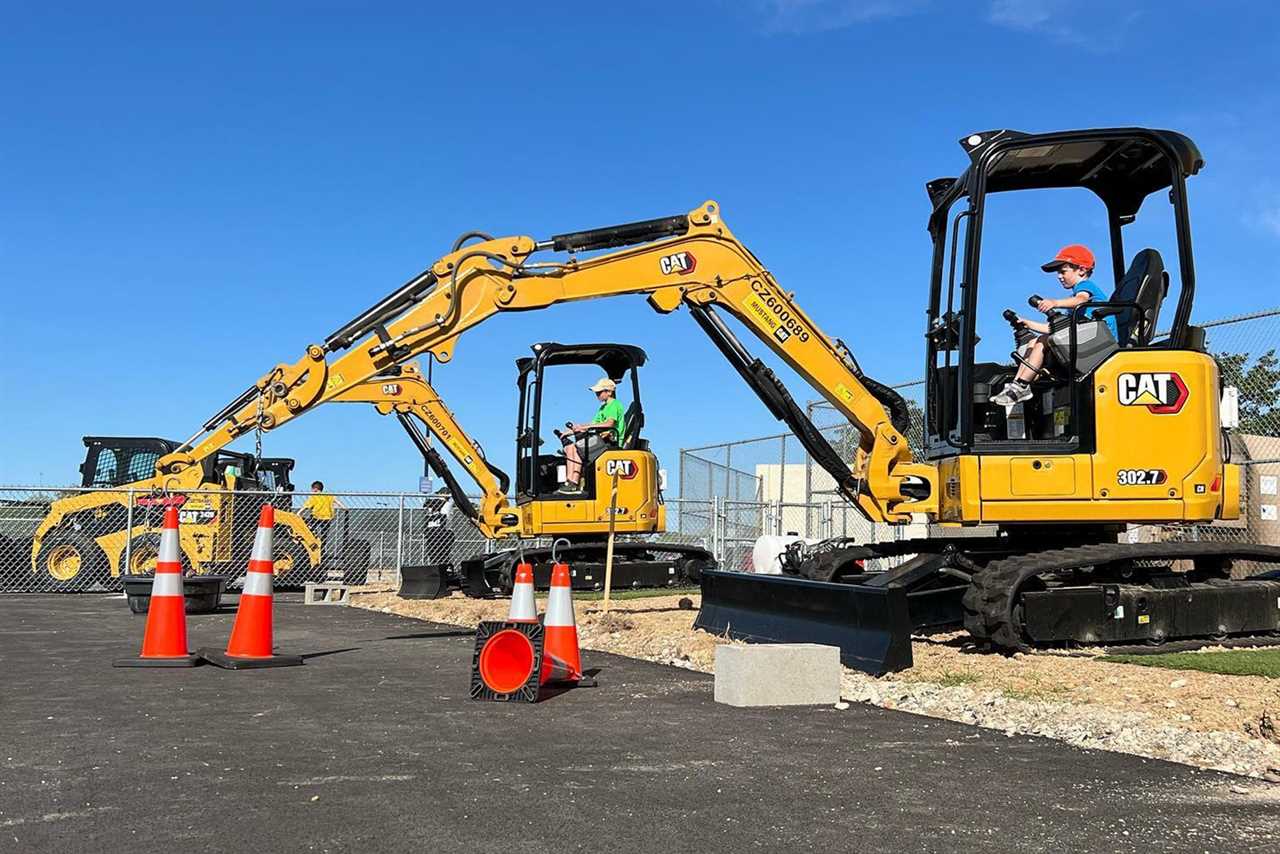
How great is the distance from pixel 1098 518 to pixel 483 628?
4870mm

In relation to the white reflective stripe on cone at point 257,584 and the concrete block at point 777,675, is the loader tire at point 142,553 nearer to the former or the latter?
the white reflective stripe on cone at point 257,584

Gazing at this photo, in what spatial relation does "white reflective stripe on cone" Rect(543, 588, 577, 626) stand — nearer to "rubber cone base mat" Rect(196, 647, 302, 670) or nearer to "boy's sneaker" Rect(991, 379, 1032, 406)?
"rubber cone base mat" Rect(196, 647, 302, 670)

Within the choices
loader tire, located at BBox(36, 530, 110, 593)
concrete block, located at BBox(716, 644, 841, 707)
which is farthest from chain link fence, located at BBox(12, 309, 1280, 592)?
concrete block, located at BBox(716, 644, 841, 707)

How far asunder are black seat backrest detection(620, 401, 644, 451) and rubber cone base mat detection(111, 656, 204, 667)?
878 cm

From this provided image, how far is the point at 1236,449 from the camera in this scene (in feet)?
42.2

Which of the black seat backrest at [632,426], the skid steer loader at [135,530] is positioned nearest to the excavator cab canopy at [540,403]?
the black seat backrest at [632,426]

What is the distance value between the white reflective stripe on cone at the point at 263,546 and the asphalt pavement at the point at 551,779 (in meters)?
1.37

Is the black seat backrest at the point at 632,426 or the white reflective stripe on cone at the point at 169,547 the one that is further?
the black seat backrest at the point at 632,426

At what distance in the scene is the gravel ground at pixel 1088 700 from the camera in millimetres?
5773

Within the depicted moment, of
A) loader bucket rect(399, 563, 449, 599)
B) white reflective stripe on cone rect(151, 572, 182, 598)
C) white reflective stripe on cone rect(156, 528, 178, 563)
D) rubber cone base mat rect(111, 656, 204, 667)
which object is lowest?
rubber cone base mat rect(111, 656, 204, 667)

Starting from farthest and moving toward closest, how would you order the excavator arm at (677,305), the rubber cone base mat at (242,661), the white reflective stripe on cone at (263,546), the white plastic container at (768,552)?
the white plastic container at (768,552)
the excavator arm at (677,305)
the white reflective stripe on cone at (263,546)
the rubber cone base mat at (242,661)

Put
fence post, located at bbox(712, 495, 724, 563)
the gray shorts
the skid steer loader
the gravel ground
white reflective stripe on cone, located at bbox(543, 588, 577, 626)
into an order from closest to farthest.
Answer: the gravel ground < white reflective stripe on cone, located at bbox(543, 588, 577, 626) < the gray shorts < the skid steer loader < fence post, located at bbox(712, 495, 724, 563)

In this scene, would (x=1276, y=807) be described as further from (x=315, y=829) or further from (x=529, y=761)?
(x=315, y=829)

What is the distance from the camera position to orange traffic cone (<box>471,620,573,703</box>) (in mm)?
7199
